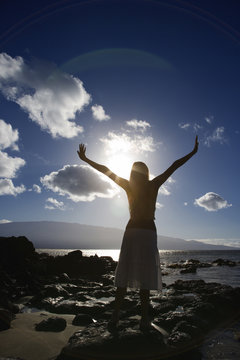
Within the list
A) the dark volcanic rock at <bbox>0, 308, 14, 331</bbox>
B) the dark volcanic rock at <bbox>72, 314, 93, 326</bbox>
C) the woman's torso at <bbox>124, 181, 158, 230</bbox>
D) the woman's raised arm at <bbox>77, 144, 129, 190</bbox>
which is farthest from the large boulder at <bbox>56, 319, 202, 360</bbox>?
the woman's raised arm at <bbox>77, 144, 129, 190</bbox>

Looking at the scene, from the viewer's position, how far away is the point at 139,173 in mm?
4312

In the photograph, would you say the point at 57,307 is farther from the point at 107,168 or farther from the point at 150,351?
the point at 107,168

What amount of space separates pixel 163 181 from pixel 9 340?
142 inches

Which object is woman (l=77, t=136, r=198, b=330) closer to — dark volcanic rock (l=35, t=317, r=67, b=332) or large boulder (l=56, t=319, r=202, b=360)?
large boulder (l=56, t=319, r=202, b=360)

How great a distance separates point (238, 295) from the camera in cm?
714

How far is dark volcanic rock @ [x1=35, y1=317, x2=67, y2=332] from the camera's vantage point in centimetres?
414

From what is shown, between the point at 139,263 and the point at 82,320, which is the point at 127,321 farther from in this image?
the point at 82,320

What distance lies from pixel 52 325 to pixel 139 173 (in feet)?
10.6

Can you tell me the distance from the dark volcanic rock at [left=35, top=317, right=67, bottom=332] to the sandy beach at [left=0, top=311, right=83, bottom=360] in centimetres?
9

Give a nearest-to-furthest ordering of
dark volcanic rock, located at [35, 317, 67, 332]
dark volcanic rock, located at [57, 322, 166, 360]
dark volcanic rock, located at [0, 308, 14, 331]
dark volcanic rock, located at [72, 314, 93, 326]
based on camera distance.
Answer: dark volcanic rock, located at [57, 322, 166, 360] < dark volcanic rock, located at [0, 308, 14, 331] < dark volcanic rock, located at [35, 317, 67, 332] < dark volcanic rock, located at [72, 314, 93, 326]

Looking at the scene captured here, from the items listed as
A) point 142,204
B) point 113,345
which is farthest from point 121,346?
point 142,204

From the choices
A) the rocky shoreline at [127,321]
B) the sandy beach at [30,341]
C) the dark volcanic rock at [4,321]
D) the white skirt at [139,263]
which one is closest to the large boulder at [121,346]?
the rocky shoreline at [127,321]

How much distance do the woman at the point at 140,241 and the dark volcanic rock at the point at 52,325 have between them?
110cm

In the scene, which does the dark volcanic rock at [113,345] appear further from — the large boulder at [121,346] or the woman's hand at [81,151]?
the woman's hand at [81,151]
